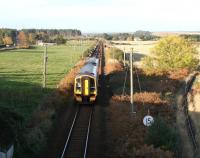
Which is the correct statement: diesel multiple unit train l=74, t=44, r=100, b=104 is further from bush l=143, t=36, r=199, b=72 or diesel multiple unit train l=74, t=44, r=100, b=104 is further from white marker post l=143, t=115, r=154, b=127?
bush l=143, t=36, r=199, b=72

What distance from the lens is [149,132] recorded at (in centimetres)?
2186

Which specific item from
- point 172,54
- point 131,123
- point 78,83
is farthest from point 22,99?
point 172,54

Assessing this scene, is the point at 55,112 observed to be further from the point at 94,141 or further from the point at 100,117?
the point at 94,141

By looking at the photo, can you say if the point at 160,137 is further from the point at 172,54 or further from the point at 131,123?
the point at 172,54

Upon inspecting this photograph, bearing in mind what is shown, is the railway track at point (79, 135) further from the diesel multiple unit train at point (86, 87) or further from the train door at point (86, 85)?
the train door at point (86, 85)

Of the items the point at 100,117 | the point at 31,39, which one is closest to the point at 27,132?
the point at 100,117

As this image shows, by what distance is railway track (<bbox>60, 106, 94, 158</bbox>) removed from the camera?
20969 millimetres

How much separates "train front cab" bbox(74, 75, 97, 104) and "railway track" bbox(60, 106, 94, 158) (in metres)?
0.79

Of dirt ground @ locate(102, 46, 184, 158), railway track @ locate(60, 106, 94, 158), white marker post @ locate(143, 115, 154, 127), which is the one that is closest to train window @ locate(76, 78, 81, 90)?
railway track @ locate(60, 106, 94, 158)

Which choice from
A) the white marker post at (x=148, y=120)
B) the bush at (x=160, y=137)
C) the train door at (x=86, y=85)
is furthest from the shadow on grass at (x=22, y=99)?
the bush at (x=160, y=137)

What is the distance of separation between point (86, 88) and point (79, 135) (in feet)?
25.6

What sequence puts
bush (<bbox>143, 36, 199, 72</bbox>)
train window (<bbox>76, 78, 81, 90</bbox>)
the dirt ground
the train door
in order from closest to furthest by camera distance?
the dirt ground < the train door < train window (<bbox>76, 78, 81, 90</bbox>) < bush (<bbox>143, 36, 199, 72</bbox>)

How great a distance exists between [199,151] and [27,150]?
1040 cm

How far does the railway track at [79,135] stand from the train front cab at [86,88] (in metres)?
0.79
